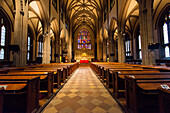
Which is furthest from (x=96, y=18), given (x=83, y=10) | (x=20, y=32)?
(x=20, y=32)

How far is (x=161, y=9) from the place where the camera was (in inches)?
424

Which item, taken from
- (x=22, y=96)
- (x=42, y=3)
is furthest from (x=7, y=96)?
(x=42, y=3)

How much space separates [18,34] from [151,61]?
33.4 ft

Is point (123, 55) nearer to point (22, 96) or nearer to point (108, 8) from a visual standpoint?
point (108, 8)

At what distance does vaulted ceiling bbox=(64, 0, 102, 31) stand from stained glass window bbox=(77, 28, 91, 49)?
8.42 feet

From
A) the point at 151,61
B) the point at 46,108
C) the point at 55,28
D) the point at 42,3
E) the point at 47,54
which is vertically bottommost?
the point at 46,108

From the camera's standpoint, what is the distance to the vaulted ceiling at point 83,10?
19.7 metres

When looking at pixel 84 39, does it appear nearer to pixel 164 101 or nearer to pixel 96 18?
pixel 96 18

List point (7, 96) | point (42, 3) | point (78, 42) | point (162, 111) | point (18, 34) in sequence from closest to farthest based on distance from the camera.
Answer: point (162, 111), point (7, 96), point (18, 34), point (42, 3), point (78, 42)

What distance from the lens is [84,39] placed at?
3100 centimetres

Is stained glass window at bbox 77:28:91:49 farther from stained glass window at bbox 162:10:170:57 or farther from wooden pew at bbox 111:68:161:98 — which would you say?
wooden pew at bbox 111:68:161:98

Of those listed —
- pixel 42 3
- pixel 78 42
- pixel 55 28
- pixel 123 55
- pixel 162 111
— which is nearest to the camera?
pixel 162 111

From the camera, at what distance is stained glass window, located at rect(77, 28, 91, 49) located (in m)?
30.8

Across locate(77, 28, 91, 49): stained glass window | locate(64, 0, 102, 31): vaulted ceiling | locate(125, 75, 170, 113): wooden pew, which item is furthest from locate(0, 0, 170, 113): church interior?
locate(77, 28, 91, 49): stained glass window
